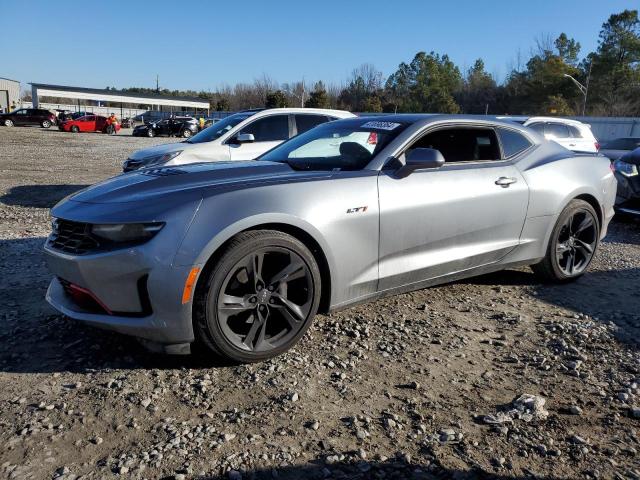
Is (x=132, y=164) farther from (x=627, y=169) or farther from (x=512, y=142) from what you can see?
(x=627, y=169)

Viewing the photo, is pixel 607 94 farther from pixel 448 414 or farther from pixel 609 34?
pixel 448 414

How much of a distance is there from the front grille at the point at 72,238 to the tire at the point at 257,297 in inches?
28.0

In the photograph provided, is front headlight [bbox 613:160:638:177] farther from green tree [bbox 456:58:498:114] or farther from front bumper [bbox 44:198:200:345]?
green tree [bbox 456:58:498:114]

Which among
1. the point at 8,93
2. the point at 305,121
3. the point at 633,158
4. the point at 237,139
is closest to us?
the point at 633,158

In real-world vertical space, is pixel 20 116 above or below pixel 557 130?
above

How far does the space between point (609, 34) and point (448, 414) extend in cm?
7125

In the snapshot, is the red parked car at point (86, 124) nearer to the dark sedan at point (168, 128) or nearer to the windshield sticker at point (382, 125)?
the dark sedan at point (168, 128)

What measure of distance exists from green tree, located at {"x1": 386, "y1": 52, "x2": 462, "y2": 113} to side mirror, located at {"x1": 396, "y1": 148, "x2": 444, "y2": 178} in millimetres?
71481

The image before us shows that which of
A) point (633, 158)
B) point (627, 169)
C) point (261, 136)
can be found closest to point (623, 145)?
point (633, 158)

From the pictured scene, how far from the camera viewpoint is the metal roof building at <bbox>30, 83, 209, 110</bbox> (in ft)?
220

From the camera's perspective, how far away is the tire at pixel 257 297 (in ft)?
9.41

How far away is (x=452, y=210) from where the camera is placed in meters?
3.80

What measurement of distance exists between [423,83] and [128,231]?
80050 mm

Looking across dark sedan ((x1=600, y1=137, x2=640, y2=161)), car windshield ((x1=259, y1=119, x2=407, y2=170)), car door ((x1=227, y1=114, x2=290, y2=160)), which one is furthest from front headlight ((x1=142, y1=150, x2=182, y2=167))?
dark sedan ((x1=600, y1=137, x2=640, y2=161))
